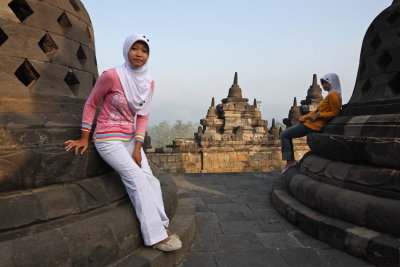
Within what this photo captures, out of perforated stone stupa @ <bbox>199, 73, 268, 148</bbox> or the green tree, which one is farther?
the green tree

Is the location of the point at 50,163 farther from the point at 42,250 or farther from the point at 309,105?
the point at 309,105

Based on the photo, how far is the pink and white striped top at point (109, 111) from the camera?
199 centimetres

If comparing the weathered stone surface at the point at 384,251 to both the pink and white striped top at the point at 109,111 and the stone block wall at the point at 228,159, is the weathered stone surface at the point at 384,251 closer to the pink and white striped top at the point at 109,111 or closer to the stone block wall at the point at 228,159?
the pink and white striped top at the point at 109,111

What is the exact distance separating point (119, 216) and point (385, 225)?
2206 millimetres

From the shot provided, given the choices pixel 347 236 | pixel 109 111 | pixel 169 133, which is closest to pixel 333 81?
pixel 347 236

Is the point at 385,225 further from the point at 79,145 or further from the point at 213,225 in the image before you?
the point at 79,145

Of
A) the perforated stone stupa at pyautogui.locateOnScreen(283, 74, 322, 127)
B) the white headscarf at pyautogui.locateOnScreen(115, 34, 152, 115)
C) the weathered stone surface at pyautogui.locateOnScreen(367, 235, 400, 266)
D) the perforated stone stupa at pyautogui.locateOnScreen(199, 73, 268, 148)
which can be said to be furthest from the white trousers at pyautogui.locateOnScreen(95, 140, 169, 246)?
the perforated stone stupa at pyautogui.locateOnScreen(283, 74, 322, 127)

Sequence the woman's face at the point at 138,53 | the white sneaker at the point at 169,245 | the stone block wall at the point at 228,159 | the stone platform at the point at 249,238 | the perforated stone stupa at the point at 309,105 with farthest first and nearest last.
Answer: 1. the perforated stone stupa at the point at 309,105
2. the stone block wall at the point at 228,159
3. the stone platform at the point at 249,238
4. the woman's face at the point at 138,53
5. the white sneaker at the point at 169,245

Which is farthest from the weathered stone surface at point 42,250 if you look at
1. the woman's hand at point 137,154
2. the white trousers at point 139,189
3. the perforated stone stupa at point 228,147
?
the perforated stone stupa at point 228,147

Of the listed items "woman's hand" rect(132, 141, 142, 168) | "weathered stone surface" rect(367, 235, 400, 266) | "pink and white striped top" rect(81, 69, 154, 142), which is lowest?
"weathered stone surface" rect(367, 235, 400, 266)

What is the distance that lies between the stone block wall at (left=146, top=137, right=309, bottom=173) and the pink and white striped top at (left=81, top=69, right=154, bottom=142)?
25.0ft

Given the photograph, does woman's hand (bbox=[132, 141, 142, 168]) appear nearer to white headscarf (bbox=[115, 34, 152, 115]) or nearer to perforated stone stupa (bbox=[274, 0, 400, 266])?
white headscarf (bbox=[115, 34, 152, 115])

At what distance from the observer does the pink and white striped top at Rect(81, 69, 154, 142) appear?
1.99 metres

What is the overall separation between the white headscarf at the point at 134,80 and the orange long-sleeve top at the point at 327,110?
2882mm
